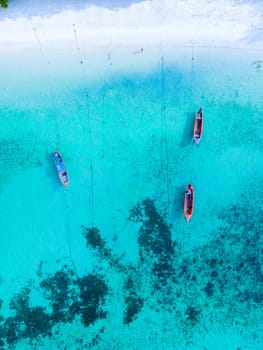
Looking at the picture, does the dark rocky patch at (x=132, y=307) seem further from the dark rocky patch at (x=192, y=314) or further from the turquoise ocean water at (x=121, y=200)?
the dark rocky patch at (x=192, y=314)

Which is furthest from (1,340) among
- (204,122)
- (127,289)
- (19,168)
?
(204,122)

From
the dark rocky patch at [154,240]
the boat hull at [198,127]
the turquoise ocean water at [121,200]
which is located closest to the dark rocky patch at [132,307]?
the turquoise ocean water at [121,200]

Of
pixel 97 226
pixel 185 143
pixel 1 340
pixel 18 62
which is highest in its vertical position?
pixel 18 62

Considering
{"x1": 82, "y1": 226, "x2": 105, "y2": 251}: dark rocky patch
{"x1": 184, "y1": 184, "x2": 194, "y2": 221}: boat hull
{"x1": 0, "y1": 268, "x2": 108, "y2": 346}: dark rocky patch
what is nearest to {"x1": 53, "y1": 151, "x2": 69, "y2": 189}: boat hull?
{"x1": 82, "y1": 226, "x2": 105, "y2": 251}: dark rocky patch

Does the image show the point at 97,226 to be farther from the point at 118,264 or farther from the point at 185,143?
the point at 185,143

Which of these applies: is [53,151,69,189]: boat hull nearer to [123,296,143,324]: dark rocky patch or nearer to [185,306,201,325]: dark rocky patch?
[123,296,143,324]: dark rocky patch

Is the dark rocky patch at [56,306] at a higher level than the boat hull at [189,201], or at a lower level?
lower
